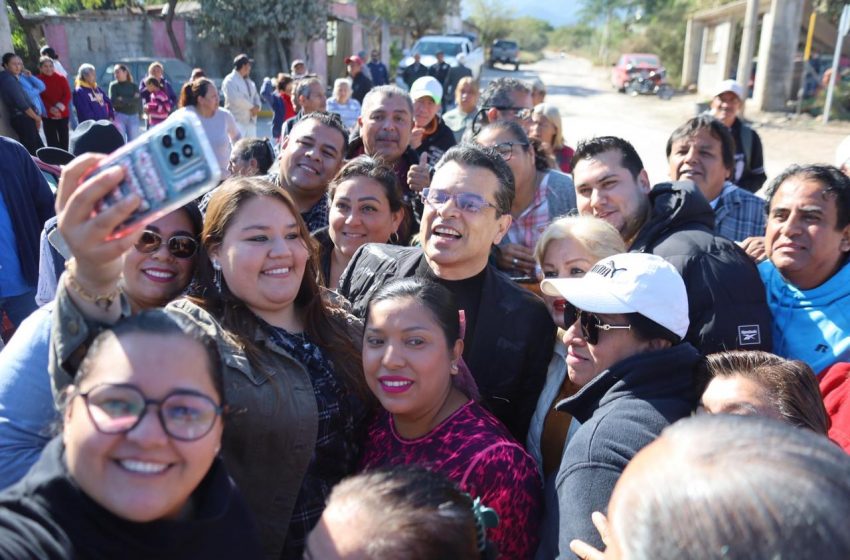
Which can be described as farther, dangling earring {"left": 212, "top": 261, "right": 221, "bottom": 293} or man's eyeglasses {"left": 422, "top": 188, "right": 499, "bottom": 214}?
man's eyeglasses {"left": 422, "top": 188, "right": 499, "bottom": 214}

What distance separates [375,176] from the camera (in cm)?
358

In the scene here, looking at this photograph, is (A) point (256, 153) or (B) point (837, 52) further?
(B) point (837, 52)

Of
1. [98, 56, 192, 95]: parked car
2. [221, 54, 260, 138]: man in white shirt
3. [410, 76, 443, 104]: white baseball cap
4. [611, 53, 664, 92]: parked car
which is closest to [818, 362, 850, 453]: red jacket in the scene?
[410, 76, 443, 104]: white baseball cap

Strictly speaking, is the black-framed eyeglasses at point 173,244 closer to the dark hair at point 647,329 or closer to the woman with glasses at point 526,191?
the dark hair at point 647,329

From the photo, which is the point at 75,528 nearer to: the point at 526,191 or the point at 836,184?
the point at 836,184

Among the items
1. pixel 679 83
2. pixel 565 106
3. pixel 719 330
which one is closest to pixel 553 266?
pixel 719 330

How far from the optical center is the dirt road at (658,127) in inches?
575

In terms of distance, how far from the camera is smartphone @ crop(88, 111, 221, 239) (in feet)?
4.69

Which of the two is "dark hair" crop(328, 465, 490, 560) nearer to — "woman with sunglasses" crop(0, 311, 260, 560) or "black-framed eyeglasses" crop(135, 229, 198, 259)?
"woman with sunglasses" crop(0, 311, 260, 560)

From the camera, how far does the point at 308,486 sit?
2193mm

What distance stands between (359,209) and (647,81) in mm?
29152

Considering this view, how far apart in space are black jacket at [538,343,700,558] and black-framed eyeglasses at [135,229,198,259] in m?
1.45

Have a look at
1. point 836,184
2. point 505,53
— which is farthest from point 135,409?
point 505,53

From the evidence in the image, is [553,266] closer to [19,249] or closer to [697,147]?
[697,147]
